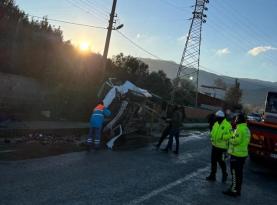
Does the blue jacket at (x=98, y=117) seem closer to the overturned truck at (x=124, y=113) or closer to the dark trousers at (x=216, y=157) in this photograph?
the overturned truck at (x=124, y=113)

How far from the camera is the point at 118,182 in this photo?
9.03 metres

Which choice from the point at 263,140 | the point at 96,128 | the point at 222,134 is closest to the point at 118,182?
the point at 222,134

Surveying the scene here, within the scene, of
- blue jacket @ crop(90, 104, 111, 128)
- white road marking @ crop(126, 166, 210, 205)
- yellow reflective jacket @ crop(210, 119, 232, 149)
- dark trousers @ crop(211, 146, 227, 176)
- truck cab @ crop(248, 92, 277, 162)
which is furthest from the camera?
blue jacket @ crop(90, 104, 111, 128)

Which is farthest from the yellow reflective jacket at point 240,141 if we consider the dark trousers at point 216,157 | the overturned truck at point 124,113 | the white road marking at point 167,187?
the overturned truck at point 124,113

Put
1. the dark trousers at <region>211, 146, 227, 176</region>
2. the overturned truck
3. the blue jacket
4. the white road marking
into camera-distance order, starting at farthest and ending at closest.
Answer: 1. the overturned truck
2. the blue jacket
3. the dark trousers at <region>211, 146, 227, 176</region>
4. the white road marking

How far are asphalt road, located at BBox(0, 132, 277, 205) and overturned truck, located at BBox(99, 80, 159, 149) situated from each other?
8.51 feet

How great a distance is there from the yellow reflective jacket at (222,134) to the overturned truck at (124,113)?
16.4ft

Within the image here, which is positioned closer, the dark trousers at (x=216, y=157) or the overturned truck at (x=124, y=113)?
the dark trousers at (x=216, y=157)

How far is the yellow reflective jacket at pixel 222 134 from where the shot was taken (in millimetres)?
10336

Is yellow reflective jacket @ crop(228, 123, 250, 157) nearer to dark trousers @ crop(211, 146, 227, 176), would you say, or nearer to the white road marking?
dark trousers @ crop(211, 146, 227, 176)

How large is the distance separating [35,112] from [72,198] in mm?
13142

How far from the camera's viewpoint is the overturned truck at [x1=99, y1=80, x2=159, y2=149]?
1612cm

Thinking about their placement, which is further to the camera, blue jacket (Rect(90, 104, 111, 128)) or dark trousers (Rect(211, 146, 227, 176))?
blue jacket (Rect(90, 104, 111, 128))

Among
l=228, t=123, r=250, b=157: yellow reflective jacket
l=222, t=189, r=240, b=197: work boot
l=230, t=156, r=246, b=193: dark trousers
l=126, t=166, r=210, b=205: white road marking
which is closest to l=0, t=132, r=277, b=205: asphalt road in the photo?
l=126, t=166, r=210, b=205: white road marking
